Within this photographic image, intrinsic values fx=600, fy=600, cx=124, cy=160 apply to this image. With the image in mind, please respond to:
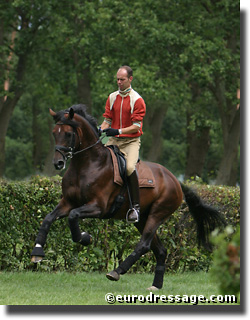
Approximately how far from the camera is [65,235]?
10.0m

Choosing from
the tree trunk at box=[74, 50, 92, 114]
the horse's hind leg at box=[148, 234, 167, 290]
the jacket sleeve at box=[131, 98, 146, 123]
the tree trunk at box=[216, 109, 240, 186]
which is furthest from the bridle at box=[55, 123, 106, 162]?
the tree trunk at box=[74, 50, 92, 114]

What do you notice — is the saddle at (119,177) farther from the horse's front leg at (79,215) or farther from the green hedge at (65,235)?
the green hedge at (65,235)

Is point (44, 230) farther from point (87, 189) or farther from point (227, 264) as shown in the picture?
point (227, 264)

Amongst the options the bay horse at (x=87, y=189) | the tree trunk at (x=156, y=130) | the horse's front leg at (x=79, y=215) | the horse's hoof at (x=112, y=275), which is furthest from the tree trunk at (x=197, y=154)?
the horse's front leg at (x=79, y=215)

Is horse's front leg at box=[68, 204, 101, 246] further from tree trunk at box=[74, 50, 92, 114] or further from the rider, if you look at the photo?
tree trunk at box=[74, 50, 92, 114]

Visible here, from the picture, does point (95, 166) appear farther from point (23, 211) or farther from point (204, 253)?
point (204, 253)

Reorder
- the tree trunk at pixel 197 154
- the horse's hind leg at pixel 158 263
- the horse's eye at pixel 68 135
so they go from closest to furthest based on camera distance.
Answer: the horse's eye at pixel 68 135, the horse's hind leg at pixel 158 263, the tree trunk at pixel 197 154

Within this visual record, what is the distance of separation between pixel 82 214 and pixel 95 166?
0.73 m

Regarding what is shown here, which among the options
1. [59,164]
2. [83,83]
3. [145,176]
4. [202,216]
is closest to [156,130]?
[83,83]

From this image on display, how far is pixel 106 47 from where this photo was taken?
24.7m

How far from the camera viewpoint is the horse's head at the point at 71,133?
7.45m

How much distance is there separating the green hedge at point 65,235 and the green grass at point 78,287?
423 mm

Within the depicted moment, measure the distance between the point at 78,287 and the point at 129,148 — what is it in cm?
208

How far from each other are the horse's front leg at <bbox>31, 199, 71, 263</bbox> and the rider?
3.16 feet
